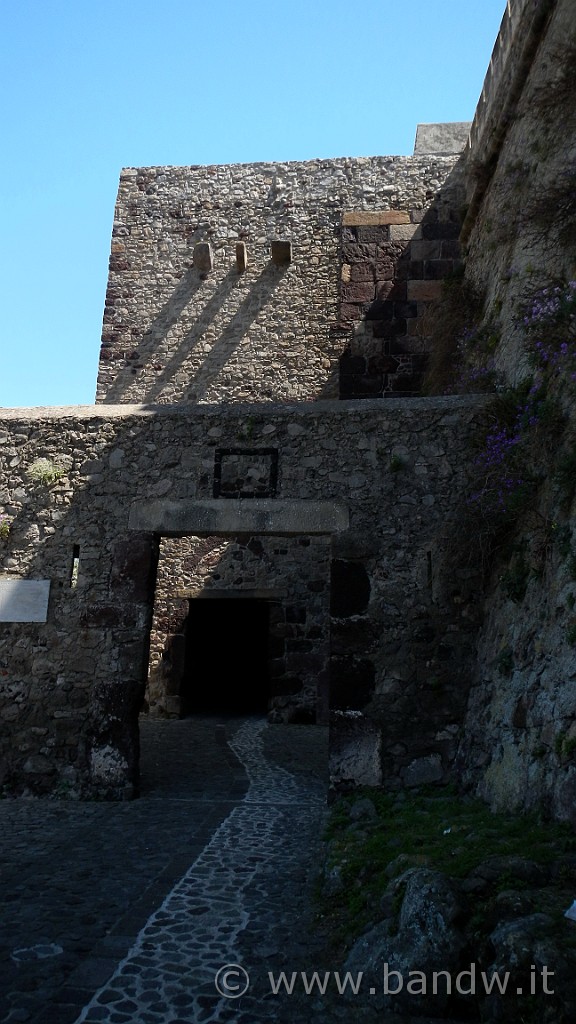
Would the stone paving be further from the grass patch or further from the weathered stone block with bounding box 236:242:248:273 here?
the weathered stone block with bounding box 236:242:248:273

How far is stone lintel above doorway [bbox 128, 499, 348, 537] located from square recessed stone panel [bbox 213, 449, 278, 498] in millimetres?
82

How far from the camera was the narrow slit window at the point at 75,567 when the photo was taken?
5.84 m

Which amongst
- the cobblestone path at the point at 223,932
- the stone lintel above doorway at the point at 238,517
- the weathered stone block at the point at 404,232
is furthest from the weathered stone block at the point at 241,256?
the cobblestone path at the point at 223,932

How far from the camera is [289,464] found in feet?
19.0

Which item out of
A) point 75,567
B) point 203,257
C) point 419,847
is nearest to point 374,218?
point 203,257

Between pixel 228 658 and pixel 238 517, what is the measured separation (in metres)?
7.98

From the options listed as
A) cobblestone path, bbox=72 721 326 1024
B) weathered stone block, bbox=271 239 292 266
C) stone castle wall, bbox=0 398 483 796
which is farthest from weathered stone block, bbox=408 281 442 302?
cobblestone path, bbox=72 721 326 1024

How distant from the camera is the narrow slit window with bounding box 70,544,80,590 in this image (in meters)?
5.84

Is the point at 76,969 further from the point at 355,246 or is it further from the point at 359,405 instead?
the point at 355,246

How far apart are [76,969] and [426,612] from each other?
131 inches

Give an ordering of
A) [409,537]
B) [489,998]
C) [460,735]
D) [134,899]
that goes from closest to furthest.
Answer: [489,998] → [134,899] → [460,735] → [409,537]

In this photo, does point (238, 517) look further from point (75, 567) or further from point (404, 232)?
point (404, 232)

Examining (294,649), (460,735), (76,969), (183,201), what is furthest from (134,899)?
(183,201)

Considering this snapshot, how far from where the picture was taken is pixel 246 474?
584cm
